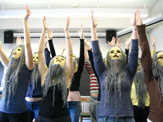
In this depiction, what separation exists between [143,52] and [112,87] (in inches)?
16.0

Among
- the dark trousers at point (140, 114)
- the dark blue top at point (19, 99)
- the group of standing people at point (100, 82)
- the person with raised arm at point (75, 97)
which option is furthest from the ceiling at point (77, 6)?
the dark blue top at point (19, 99)

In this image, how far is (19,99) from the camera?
60.3 inches

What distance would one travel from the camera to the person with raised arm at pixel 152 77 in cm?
136

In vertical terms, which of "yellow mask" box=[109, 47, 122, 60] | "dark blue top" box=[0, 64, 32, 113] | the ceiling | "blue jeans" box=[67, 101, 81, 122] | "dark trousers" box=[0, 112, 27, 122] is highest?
the ceiling

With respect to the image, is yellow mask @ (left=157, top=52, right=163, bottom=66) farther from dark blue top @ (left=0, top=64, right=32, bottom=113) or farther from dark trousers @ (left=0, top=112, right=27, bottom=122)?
dark trousers @ (left=0, top=112, right=27, bottom=122)

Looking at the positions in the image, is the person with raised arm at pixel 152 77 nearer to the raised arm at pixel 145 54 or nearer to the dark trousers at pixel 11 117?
the raised arm at pixel 145 54

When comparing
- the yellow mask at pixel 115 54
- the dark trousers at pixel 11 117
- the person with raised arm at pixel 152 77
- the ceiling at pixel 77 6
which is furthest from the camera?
the ceiling at pixel 77 6

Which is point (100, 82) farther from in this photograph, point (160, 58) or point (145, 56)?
point (160, 58)

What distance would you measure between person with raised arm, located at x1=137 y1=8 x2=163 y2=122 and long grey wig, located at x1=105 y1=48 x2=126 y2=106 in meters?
0.20

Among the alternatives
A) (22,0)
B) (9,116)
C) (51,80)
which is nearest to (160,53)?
(51,80)

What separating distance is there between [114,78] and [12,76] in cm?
95

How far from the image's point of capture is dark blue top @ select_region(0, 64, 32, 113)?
1486mm

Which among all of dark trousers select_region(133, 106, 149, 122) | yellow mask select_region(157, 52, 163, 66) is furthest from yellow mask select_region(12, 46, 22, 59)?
dark trousers select_region(133, 106, 149, 122)

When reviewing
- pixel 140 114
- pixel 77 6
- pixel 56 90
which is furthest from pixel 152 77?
pixel 77 6
